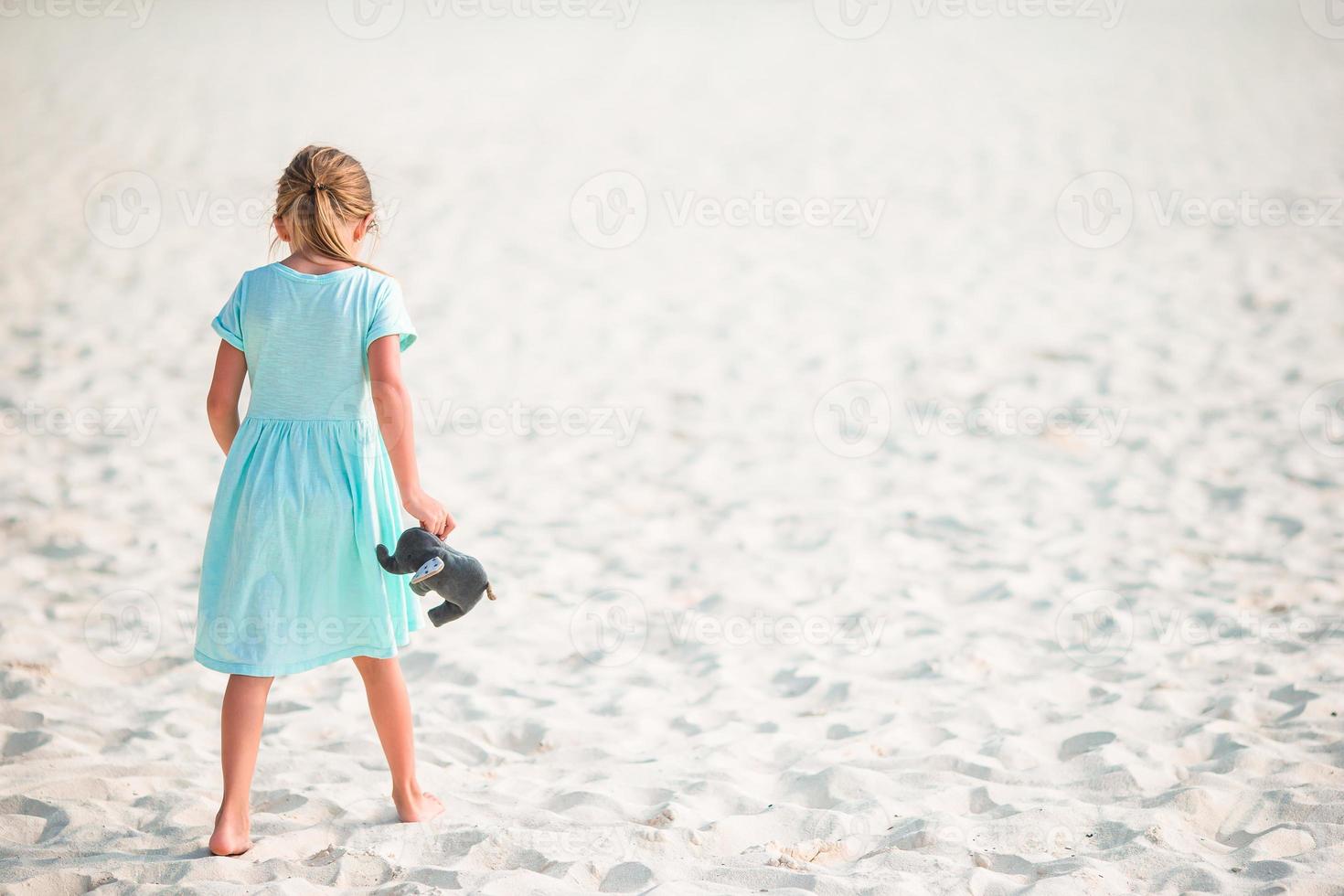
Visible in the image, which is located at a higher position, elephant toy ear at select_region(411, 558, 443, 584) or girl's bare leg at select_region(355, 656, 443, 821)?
elephant toy ear at select_region(411, 558, 443, 584)

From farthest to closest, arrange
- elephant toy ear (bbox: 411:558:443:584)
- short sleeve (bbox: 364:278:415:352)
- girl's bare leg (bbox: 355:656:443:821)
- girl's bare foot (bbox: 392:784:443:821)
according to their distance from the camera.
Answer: girl's bare foot (bbox: 392:784:443:821) < girl's bare leg (bbox: 355:656:443:821) < short sleeve (bbox: 364:278:415:352) < elephant toy ear (bbox: 411:558:443:584)

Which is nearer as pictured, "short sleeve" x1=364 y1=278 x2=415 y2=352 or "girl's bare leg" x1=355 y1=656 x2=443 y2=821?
"short sleeve" x1=364 y1=278 x2=415 y2=352

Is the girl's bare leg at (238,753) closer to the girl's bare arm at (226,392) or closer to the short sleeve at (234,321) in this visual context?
the girl's bare arm at (226,392)

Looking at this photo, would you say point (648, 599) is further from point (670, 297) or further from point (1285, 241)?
point (1285, 241)

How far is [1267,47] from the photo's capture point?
39.5 feet

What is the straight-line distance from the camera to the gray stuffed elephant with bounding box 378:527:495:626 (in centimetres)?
216


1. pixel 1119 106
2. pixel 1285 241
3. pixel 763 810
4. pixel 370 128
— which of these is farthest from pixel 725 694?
pixel 1119 106

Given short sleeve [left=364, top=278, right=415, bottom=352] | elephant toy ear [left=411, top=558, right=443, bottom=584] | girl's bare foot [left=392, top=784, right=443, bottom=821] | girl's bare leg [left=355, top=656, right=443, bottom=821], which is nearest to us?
elephant toy ear [left=411, top=558, right=443, bottom=584]

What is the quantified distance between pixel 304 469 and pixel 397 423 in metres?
0.22

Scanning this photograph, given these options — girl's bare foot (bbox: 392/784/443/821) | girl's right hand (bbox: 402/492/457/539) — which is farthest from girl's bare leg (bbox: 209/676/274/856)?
girl's right hand (bbox: 402/492/457/539)

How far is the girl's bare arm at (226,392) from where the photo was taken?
7.66 feet

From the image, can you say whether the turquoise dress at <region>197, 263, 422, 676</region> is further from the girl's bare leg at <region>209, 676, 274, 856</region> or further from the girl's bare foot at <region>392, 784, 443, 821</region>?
the girl's bare foot at <region>392, 784, 443, 821</region>

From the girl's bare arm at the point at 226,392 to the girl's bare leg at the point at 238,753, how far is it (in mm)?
524

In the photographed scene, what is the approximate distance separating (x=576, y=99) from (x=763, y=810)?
9400 millimetres
